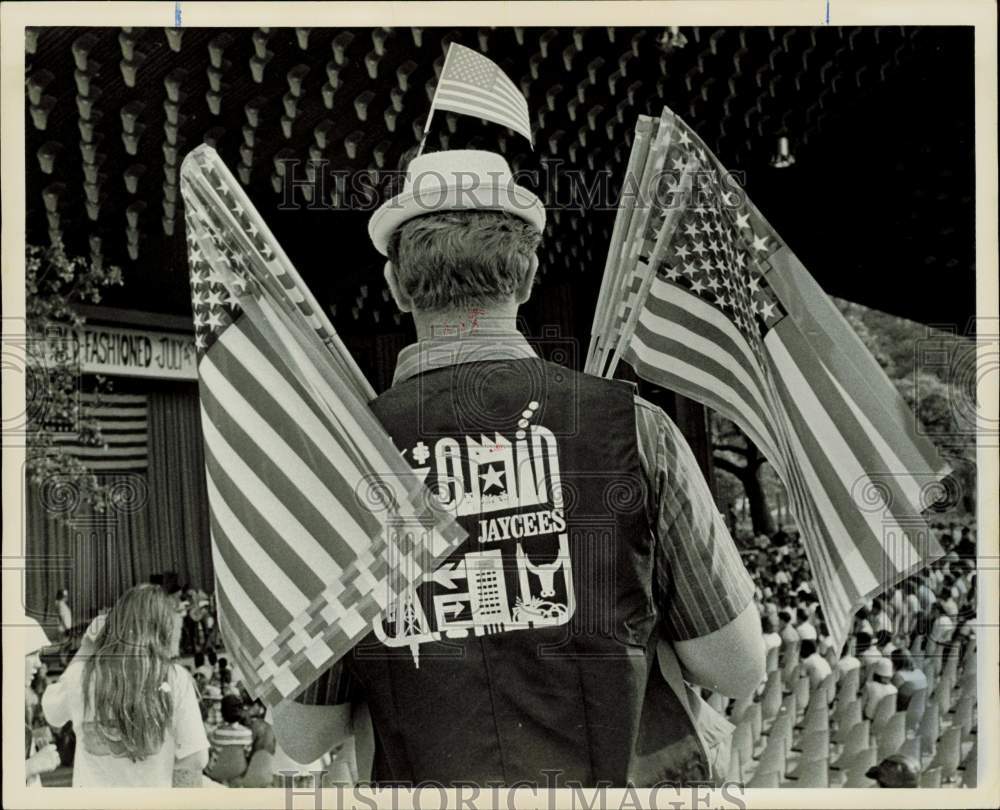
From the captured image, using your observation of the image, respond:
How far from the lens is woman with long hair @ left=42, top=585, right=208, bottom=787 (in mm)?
4461

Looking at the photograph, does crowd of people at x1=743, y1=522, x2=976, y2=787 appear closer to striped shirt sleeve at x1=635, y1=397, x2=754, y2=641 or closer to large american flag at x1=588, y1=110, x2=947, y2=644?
large american flag at x1=588, y1=110, x2=947, y2=644

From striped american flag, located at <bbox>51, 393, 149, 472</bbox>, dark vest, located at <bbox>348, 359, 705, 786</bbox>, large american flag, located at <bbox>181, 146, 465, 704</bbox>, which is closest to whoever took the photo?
dark vest, located at <bbox>348, 359, 705, 786</bbox>

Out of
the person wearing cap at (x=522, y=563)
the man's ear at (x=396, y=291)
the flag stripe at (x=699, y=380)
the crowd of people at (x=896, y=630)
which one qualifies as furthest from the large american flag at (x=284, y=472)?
the crowd of people at (x=896, y=630)

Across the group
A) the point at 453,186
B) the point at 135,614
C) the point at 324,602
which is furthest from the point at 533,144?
the point at 135,614

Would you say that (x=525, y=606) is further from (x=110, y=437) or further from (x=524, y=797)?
(x=110, y=437)

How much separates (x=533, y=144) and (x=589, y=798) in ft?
8.55

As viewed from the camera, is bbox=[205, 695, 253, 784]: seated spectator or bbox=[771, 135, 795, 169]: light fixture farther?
bbox=[771, 135, 795, 169]: light fixture

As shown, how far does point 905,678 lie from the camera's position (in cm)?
450

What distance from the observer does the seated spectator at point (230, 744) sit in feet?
14.5

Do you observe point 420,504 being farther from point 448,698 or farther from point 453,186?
point 453,186

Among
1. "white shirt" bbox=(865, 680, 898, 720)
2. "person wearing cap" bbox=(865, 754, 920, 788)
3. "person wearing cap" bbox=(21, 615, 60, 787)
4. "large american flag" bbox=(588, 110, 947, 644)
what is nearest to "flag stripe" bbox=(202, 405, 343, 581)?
"person wearing cap" bbox=(21, 615, 60, 787)

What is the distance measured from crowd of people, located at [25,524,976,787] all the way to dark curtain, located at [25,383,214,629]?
3.0 inches

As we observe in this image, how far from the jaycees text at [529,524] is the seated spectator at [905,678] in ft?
4.97

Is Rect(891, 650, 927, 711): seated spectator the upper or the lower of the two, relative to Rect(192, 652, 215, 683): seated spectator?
lower
